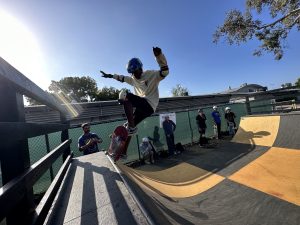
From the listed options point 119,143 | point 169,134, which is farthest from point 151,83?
point 169,134

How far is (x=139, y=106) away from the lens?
12.6 feet

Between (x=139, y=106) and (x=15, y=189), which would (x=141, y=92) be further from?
(x=15, y=189)

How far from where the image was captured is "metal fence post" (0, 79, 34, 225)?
4.10 feet

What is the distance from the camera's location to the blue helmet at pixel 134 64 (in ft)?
13.2

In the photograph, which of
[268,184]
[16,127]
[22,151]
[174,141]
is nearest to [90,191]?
[22,151]

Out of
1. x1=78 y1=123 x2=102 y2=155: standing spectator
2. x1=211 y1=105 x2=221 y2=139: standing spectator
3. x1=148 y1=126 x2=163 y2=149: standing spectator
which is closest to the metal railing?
x1=78 y1=123 x2=102 y2=155: standing spectator

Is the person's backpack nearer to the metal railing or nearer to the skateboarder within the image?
the skateboarder

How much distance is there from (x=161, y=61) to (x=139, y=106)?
874mm

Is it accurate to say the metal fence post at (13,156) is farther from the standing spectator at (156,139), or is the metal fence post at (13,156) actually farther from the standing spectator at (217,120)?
the standing spectator at (217,120)

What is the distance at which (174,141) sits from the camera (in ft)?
39.9

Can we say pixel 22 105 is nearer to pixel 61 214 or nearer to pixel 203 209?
pixel 61 214

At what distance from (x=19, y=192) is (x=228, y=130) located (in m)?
15.0

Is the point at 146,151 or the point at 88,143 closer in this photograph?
the point at 88,143

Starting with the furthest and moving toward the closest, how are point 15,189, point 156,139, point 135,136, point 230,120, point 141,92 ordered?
1. point 230,120
2. point 156,139
3. point 135,136
4. point 141,92
5. point 15,189
